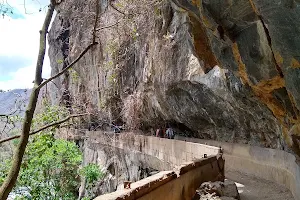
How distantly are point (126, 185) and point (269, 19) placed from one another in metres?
2.62

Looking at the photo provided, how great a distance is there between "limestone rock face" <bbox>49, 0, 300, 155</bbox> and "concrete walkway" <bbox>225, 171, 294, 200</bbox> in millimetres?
1378

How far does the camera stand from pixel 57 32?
29703 mm

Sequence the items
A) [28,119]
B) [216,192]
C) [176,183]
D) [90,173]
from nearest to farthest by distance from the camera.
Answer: [176,183] < [28,119] < [216,192] < [90,173]

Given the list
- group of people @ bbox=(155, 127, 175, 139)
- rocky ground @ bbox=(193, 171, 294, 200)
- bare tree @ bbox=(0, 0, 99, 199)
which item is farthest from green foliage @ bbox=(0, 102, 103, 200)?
group of people @ bbox=(155, 127, 175, 139)

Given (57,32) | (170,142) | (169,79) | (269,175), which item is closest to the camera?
(269,175)

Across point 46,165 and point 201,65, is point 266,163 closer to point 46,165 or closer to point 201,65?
point 201,65

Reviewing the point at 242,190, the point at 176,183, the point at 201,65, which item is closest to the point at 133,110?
the point at 201,65

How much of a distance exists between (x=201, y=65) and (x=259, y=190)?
12.0ft

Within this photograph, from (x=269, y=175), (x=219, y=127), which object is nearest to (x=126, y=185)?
(x=269, y=175)

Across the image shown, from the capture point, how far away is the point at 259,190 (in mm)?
8852

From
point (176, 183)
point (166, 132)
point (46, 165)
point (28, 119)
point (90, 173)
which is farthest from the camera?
point (166, 132)

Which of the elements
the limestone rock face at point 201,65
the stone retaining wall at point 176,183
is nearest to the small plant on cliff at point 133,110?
the limestone rock face at point 201,65

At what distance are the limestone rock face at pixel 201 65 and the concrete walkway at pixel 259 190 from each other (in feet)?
4.52

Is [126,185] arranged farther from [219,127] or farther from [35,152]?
[219,127]
